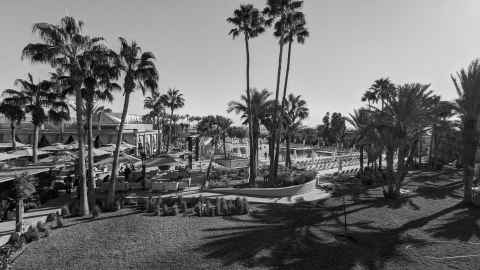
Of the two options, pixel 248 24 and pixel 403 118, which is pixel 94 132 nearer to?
pixel 248 24

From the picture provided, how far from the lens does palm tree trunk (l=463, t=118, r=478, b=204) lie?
51.9 feet

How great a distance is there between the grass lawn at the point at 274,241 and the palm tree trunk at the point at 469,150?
6.01ft

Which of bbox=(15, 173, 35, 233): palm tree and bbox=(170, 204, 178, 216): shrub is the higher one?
bbox=(15, 173, 35, 233): palm tree

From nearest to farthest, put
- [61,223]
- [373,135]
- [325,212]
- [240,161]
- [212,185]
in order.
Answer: [61,223] → [325,212] → [373,135] → [212,185] → [240,161]

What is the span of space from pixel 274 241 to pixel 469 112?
14.7 meters

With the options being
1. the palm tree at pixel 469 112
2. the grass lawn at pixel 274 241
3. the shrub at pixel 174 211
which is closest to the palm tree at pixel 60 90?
the grass lawn at pixel 274 241

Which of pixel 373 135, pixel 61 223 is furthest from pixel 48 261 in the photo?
pixel 373 135

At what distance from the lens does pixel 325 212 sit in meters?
14.3

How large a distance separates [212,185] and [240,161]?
45.8 feet

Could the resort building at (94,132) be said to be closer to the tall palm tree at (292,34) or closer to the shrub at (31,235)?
the tall palm tree at (292,34)

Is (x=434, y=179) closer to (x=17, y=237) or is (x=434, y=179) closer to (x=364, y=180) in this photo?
(x=364, y=180)

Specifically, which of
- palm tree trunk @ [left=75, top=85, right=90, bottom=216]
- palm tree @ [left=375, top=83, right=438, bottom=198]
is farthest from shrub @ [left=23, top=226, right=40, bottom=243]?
palm tree @ [left=375, top=83, right=438, bottom=198]

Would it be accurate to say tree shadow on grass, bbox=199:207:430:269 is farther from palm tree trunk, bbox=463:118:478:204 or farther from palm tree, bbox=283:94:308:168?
palm tree, bbox=283:94:308:168

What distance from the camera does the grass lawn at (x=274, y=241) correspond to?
8781 millimetres
